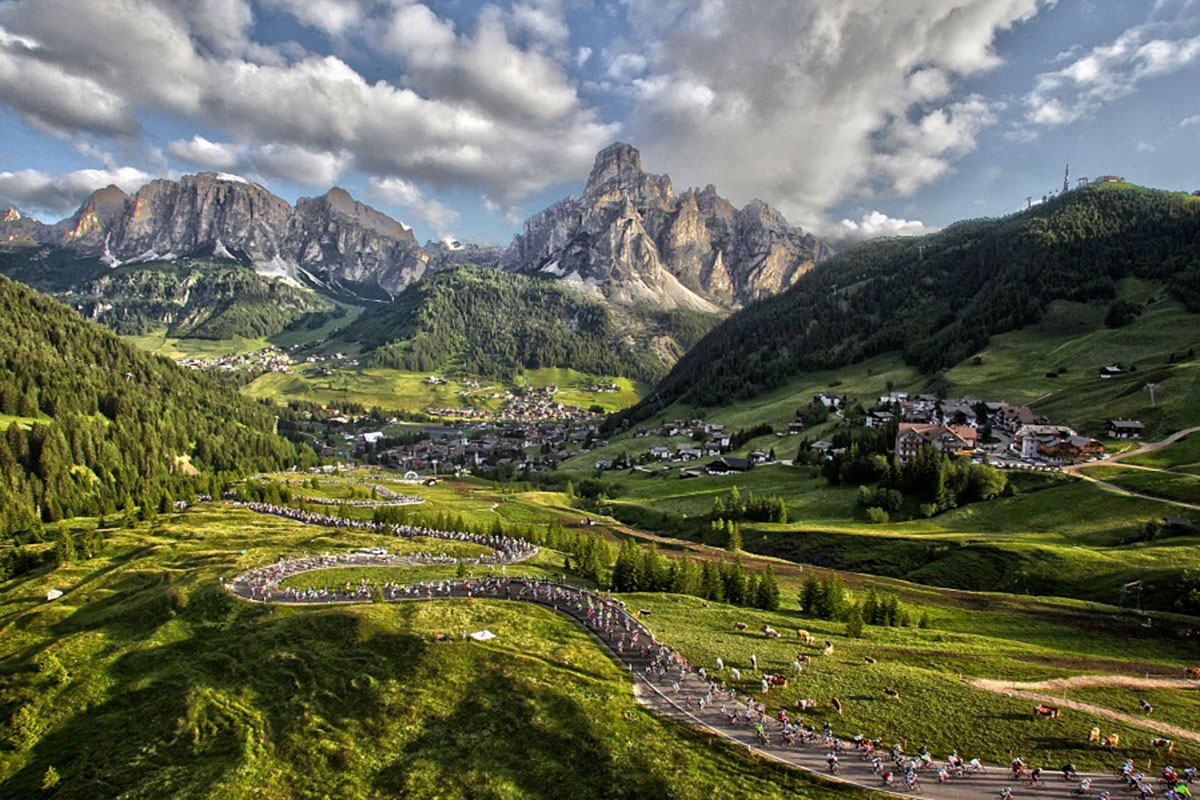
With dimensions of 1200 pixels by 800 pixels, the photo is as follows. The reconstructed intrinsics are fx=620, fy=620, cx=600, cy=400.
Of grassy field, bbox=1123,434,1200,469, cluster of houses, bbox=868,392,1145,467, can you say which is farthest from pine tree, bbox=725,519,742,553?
grassy field, bbox=1123,434,1200,469

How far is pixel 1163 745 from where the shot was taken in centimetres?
3647

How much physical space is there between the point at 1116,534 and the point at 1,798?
120935 millimetres

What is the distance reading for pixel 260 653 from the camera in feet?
183

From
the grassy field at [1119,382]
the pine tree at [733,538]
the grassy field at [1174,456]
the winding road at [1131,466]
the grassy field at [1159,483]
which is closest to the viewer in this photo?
the grassy field at [1159,483]

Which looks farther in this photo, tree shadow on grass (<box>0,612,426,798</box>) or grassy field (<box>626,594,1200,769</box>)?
tree shadow on grass (<box>0,612,426,798</box>)

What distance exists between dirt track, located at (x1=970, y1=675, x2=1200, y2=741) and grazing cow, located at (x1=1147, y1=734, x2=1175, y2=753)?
3.19 metres

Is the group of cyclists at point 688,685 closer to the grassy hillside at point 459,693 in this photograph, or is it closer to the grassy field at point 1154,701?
the grassy hillside at point 459,693

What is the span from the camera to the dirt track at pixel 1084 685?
4103cm

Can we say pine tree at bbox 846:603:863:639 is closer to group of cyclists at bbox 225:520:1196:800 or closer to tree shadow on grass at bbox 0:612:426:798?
group of cyclists at bbox 225:520:1196:800

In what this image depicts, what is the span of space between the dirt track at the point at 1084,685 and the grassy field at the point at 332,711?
68.7 ft

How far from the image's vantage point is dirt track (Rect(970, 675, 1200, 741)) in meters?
41.0

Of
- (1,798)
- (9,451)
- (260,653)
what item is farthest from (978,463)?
(9,451)

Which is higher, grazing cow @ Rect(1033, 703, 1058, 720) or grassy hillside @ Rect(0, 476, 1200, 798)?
grazing cow @ Rect(1033, 703, 1058, 720)

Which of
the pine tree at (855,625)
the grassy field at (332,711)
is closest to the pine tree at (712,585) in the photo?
the pine tree at (855,625)
